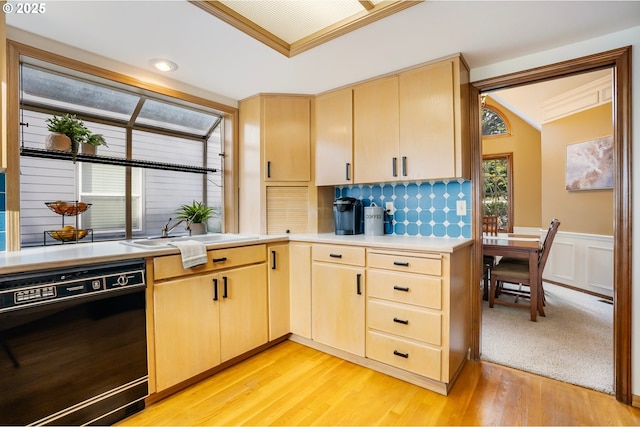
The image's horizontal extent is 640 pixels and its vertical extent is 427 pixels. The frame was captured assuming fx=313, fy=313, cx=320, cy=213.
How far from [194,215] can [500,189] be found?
17.5ft

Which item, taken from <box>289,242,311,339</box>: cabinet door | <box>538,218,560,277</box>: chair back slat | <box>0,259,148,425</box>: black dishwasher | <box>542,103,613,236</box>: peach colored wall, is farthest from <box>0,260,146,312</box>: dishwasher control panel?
<box>542,103,613,236</box>: peach colored wall

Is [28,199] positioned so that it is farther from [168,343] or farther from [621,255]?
[621,255]

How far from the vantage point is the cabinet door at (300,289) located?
259cm

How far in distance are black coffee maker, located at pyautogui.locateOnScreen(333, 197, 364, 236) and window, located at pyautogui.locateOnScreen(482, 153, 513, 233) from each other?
13.1ft

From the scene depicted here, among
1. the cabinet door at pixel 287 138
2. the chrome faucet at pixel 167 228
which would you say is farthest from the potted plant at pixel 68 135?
the cabinet door at pixel 287 138

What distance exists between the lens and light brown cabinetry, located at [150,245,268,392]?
1.91 m

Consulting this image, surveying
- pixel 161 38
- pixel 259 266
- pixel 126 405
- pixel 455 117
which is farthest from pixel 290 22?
pixel 126 405

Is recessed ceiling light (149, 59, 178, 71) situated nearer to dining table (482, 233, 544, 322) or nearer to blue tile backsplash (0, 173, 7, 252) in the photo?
blue tile backsplash (0, 173, 7, 252)

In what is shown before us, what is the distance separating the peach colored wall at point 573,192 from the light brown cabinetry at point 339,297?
375 cm

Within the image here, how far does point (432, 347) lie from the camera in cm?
198

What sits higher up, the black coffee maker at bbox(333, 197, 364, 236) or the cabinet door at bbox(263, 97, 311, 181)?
the cabinet door at bbox(263, 97, 311, 181)

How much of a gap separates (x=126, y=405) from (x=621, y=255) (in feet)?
9.88

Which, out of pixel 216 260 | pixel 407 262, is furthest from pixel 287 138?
pixel 407 262

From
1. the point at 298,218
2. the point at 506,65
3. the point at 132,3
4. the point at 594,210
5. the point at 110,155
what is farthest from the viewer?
the point at 594,210
